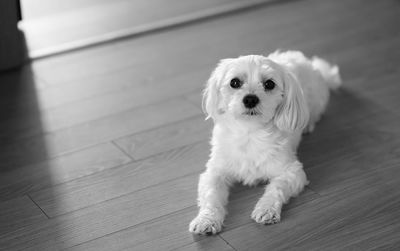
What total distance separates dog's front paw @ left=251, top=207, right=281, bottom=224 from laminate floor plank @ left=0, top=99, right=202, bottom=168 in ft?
2.71

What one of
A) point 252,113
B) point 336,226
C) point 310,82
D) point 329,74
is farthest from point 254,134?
point 329,74

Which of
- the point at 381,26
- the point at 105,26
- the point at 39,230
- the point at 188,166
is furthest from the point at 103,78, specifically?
the point at 381,26

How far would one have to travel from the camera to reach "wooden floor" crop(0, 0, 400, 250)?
2.02 metres

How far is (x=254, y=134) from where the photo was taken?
2.21 m

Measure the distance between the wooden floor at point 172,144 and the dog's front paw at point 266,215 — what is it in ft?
0.07

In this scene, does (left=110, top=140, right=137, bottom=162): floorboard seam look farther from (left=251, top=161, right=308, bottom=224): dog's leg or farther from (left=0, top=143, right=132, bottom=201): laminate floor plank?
(left=251, top=161, right=308, bottom=224): dog's leg

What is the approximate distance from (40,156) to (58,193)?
31 cm

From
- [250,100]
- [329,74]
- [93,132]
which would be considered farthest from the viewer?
[329,74]

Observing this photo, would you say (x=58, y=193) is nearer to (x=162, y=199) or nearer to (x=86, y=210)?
(x=86, y=210)

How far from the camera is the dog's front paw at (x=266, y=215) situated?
2.02 m

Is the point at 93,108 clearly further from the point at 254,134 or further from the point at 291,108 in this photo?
the point at 291,108

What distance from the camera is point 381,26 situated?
3713 millimetres

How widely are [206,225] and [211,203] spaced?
4.4 inches

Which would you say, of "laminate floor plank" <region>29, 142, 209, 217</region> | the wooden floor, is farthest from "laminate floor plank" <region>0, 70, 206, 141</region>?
"laminate floor plank" <region>29, 142, 209, 217</region>
